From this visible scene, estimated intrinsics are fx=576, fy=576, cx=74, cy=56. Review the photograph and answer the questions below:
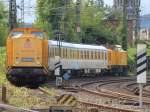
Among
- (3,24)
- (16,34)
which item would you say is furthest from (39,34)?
(3,24)

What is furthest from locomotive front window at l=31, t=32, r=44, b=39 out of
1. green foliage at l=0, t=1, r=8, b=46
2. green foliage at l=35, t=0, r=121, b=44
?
green foliage at l=0, t=1, r=8, b=46

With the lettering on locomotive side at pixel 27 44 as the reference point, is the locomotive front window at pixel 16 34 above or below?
above

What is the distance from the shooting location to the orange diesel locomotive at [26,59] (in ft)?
93.8

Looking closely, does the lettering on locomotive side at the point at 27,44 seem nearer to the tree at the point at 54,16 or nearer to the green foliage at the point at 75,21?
the green foliage at the point at 75,21

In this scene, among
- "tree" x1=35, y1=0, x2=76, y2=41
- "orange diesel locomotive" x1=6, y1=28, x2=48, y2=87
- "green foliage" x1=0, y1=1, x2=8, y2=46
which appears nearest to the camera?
"orange diesel locomotive" x1=6, y1=28, x2=48, y2=87

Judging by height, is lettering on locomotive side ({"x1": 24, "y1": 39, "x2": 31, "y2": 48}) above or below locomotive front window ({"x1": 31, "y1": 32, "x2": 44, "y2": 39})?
below

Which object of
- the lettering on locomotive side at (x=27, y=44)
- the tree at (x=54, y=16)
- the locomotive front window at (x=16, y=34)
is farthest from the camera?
the tree at (x=54, y=16)

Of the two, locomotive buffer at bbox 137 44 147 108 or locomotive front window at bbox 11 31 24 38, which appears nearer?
locomotive buffer at bbox 137 44 147 108

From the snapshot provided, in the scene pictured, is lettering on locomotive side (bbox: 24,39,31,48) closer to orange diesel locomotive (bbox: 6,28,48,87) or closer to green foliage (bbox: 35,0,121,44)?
orange diesel locomotive (bbox: 6,28,48,87)

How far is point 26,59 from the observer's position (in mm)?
28844

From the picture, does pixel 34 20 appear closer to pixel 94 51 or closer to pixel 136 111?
pixel 94 51

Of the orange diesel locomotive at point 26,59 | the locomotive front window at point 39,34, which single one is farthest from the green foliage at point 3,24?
the orange diesel locomotive at point 26,59

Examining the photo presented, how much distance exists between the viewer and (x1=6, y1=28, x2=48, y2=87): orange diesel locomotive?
28578 mm

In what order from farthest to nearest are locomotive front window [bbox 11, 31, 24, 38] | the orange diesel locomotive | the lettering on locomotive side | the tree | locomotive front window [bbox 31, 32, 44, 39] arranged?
the tree → locomotive front window [bbox 31, 32, 44, 39] → locomotive front window [bbox 11, 31, 24, 38] → the lettering on locomotive side → the orange diesel locomotive
